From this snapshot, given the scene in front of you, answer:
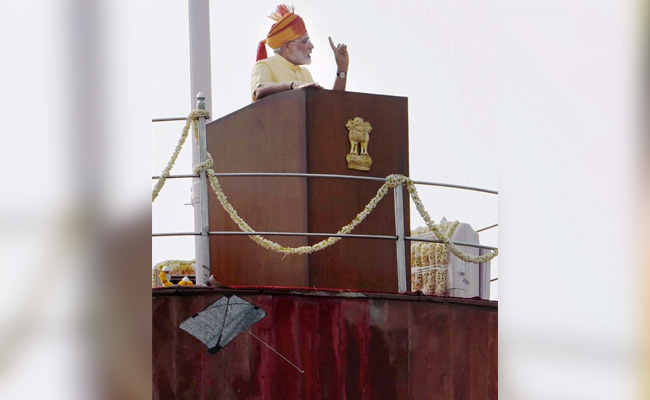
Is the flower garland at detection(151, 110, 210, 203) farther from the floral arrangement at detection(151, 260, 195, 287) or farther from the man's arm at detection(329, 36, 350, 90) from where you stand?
the floral arrangement at detection(151, 260, 195, 287)

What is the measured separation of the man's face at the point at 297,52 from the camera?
6.90m

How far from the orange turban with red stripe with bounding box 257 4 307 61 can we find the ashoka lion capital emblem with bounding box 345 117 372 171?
0.77 m

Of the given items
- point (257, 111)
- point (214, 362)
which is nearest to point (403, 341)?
point (214, 362)

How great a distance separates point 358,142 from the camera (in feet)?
21.3

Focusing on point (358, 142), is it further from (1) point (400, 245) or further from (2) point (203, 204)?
(2) point (203, 204)

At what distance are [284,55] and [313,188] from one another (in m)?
1.00

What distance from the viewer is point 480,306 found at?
6000mm

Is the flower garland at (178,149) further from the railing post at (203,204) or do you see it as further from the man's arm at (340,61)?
the man's arm at (340,61)

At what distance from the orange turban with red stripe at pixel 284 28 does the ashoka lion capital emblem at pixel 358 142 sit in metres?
0.77

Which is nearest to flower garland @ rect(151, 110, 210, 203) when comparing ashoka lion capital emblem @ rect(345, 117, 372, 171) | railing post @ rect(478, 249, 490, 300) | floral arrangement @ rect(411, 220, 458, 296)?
ashoka lion capital emblem @ rect(345, 117, 372, 171)
